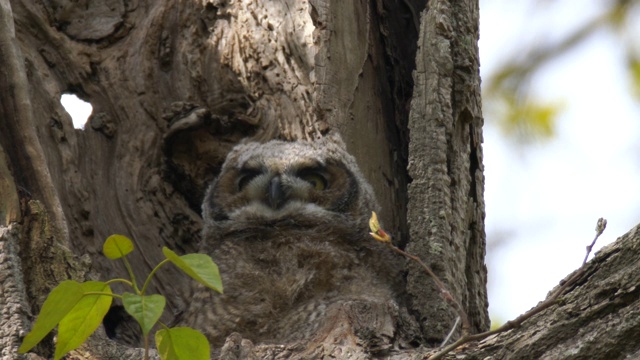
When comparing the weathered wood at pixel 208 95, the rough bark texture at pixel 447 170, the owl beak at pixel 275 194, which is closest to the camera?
the rough bark texture at pixel 447 170

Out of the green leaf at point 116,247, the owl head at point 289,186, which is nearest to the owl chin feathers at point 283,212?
the owl head at point 289,186

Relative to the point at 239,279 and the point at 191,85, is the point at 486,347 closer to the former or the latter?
the point at 239,279

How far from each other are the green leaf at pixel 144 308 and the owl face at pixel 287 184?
2.11 metres

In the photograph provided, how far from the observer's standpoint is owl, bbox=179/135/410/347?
3.53 m

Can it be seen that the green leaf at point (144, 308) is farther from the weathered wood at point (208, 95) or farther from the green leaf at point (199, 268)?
the weathered wood at point (208, 95)

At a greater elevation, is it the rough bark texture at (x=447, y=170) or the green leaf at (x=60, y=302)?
the rough bark texture at (x=447, y=170)

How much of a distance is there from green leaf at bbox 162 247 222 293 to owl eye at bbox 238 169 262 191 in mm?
2211

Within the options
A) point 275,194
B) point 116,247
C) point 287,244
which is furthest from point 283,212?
point 116,247

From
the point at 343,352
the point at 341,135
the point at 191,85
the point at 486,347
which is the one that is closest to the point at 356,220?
the point at 341,135

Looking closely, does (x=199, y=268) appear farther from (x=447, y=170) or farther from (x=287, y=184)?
(x=287, y=184)

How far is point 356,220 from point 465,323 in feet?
6.60

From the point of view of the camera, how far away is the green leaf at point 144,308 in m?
1.91

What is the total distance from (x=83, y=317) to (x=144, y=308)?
0.56 ft

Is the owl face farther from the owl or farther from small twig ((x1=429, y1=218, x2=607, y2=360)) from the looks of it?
small twig ((x1=429, y1=218, x2=607, y2=360))
